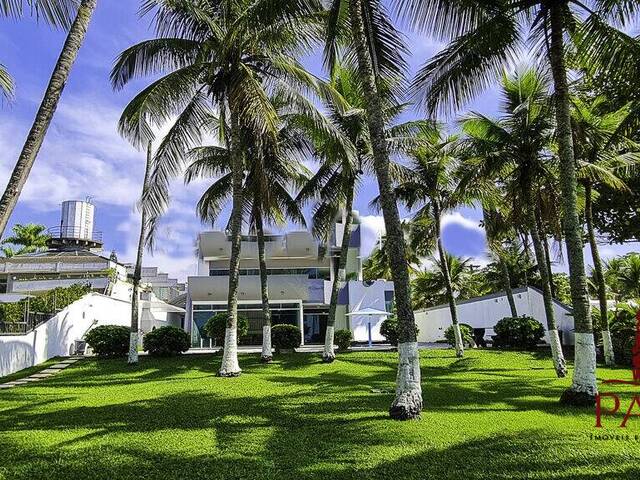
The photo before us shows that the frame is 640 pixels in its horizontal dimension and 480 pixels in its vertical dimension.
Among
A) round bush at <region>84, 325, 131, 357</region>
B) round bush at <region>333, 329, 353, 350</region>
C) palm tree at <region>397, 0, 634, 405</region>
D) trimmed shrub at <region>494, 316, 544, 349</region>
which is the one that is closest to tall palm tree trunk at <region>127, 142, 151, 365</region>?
round bush at <region>84, 325, 131, 357</region>

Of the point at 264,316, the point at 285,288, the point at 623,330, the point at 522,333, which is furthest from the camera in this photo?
the point at 285,288

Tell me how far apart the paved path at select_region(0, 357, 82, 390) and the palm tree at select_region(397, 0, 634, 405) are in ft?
41.5

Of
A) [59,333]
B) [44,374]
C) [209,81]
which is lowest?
[44,374]

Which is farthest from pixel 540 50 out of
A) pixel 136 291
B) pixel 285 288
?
pixel 285 288

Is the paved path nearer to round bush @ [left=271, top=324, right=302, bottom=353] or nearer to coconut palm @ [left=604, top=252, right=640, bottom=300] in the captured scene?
round bush @ [left=271, top=324, right=302, bottom=353]

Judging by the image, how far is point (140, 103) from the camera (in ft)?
42.2

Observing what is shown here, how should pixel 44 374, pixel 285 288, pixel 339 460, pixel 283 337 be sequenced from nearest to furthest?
pixel 339 460, pixel 44 374, pixel 283 337, pixel 285 288

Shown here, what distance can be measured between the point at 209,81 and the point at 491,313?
19468 mm

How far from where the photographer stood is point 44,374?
48.6 ft

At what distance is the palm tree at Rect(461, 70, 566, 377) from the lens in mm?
13719

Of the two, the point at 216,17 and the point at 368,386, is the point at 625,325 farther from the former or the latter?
the point at 216,17

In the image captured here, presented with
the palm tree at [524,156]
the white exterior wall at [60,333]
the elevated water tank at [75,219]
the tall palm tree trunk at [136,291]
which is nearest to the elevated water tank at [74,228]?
the elevated water tank at [75,219]

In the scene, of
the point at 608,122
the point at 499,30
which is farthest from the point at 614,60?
the point at 608,122

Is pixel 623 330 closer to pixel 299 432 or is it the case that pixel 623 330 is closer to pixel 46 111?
pixel 299 432
